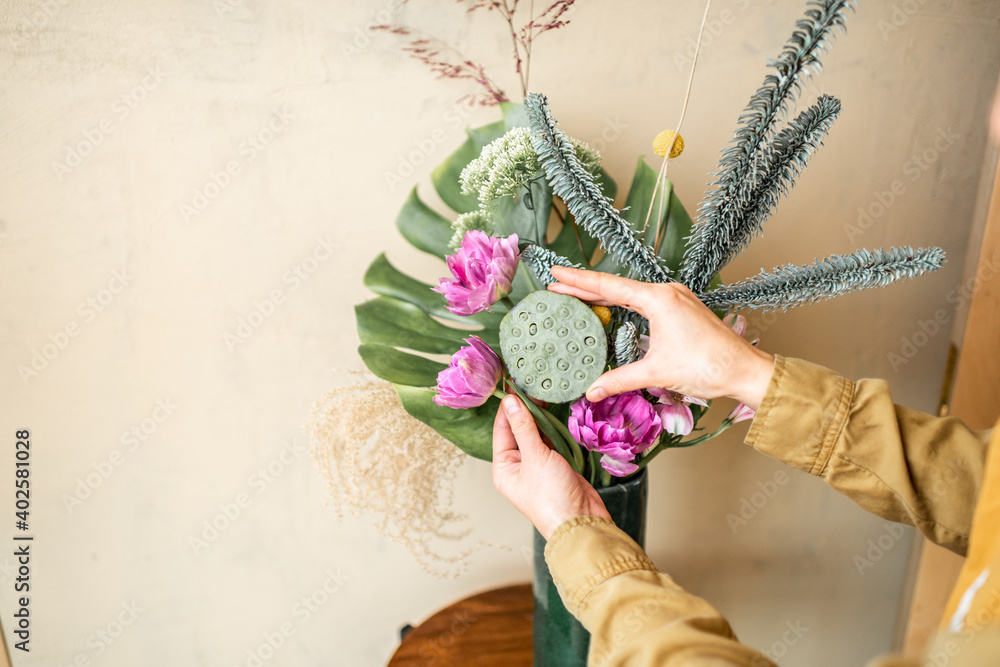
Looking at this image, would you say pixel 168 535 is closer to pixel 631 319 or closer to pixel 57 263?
pixel 57 263

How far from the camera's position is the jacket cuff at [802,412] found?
599 mm

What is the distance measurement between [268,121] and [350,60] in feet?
0.48

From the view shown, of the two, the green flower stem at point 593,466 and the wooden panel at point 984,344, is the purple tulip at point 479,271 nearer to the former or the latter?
the green flower stem at point 593,466

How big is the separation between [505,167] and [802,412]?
1.30 ft

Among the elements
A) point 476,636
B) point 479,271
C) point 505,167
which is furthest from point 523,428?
point 476,636

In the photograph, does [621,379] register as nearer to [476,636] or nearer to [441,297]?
[441,297]

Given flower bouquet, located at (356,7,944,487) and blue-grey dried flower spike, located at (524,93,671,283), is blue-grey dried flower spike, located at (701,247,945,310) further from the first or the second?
blue-grey dried flower spike, located at (524,93,671,283)

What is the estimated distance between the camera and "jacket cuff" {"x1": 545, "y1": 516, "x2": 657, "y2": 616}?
0.54 metres

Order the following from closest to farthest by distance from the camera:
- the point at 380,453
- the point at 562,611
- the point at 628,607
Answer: the point at 628,607 → the point at 562,611 → the point at 380,453


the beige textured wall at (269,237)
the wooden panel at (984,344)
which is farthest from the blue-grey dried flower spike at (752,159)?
the wooden panel at (984,344)

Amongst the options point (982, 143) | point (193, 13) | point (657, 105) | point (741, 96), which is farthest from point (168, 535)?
point (982, 143)

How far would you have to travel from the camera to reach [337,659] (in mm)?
1117

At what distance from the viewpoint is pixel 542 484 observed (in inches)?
24.0

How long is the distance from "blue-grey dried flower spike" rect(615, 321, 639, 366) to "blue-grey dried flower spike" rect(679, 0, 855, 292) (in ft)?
0.28
